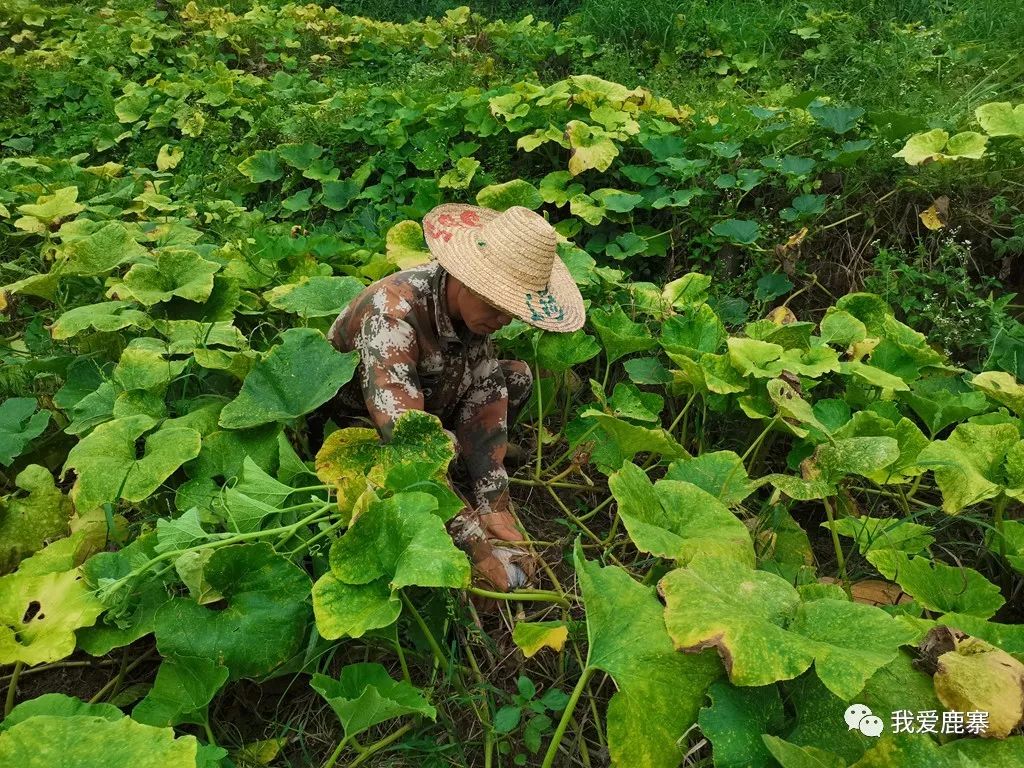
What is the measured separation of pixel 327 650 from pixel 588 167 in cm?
258

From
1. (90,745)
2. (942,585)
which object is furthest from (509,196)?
(90,745)

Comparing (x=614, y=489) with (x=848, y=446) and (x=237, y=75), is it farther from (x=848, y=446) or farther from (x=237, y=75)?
(x=237, y=75)

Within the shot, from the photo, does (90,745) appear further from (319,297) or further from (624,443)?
(319,297)

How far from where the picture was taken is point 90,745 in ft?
3.91

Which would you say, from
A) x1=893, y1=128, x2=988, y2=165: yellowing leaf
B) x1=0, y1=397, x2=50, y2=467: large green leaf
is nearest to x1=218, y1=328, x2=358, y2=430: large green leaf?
x1=0, y1=397, x2=50, y2=467: large green leaf

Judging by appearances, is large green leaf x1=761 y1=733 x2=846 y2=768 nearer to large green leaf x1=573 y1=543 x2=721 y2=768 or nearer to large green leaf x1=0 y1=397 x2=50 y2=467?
large green leaf x1=573 y1=543 x2=721 y2=768

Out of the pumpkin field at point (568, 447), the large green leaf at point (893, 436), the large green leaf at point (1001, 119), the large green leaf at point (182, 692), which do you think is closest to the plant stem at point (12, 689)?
the pumpkin field at point (568, 447)

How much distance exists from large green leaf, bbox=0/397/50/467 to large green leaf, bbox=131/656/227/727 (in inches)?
37.2

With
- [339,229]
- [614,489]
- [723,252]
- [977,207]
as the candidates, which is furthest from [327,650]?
[977,207]

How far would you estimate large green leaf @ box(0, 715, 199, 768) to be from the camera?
117cm

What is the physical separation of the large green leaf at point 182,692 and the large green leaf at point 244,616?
4 centimetres

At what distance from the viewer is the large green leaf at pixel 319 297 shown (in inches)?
99.8

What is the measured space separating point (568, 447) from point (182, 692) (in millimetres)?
1485

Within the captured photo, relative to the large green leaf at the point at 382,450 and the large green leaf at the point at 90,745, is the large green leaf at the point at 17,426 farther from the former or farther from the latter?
the large green leaf at the point at 90,745
